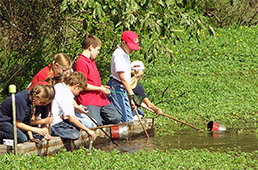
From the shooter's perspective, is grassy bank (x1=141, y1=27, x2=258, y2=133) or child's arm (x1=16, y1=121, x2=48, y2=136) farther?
grassy bank (x1=141, y1=27, x2=258, y2=133)

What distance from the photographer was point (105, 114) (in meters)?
8.05

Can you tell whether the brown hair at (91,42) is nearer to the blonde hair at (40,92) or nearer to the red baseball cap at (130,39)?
the red baseball cap at (130,39)

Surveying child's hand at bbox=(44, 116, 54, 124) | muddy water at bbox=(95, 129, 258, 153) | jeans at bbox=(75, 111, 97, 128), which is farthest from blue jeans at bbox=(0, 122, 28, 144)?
muddy water at bbox=(95, 129, 258, 153)

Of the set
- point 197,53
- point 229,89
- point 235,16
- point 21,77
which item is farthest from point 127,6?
point 235,16

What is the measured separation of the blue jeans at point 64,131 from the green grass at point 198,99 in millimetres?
441

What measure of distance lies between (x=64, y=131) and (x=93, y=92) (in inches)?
46.7

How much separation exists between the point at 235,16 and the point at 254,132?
1214 centimetres

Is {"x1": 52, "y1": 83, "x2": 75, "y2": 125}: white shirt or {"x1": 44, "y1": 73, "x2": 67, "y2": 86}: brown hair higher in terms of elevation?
{"x1": 44, "y1": 73, "x2": 67, "y2": 86}: brown hair

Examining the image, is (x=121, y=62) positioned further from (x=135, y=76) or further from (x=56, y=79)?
(x=56, y=79)

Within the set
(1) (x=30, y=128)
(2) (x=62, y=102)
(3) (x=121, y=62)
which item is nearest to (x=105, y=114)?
(3) (x=121, y=62)

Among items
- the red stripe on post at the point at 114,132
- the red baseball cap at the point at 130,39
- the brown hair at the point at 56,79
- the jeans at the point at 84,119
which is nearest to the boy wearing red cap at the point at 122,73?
the red baseball cap at the point at 130,39

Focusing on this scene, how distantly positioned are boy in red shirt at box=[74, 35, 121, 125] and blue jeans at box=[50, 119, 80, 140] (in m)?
0.77

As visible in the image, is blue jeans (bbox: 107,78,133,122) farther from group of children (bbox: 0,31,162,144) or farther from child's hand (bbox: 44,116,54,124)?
child's hand (bbox: 44,116,54,124)

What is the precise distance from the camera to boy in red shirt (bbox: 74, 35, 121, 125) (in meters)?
7.80
